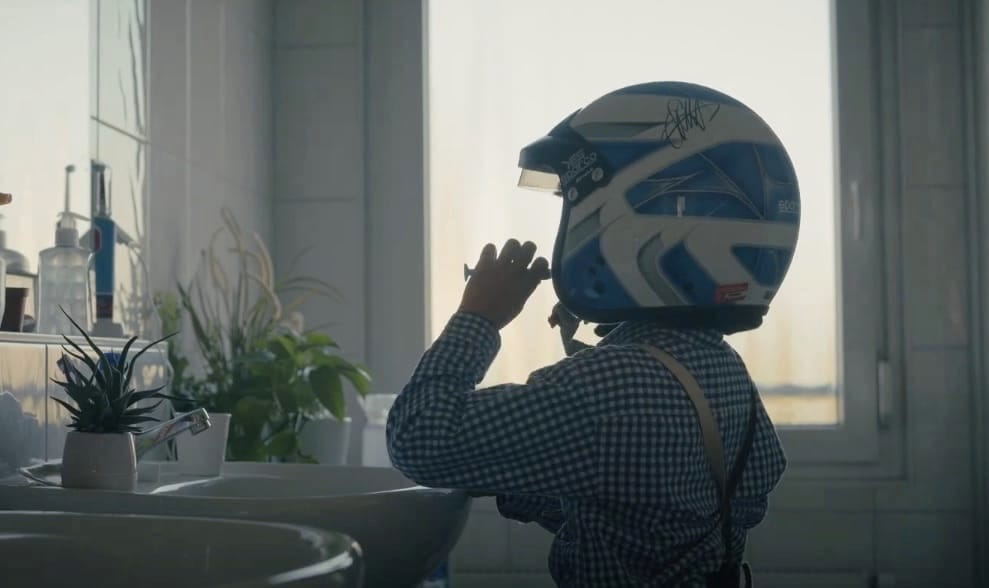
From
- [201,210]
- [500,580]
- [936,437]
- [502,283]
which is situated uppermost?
[201,210]

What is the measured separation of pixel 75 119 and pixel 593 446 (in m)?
0.82

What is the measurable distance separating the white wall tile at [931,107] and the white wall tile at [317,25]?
1233mm

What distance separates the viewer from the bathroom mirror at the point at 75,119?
1.25m

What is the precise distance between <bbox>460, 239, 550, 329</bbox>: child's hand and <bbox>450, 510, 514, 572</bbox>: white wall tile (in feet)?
4.45

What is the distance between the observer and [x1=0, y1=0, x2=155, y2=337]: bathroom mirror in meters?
1.25

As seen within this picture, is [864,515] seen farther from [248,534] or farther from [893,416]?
[248,534]

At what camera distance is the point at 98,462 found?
108 centimetres

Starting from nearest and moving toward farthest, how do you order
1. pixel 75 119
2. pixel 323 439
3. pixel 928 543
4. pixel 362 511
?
1. pixel 362 511
2. pixel 75 119
3. pixel 323 439
4. pixel 928 543

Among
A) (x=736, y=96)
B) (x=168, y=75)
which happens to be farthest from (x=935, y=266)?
(x=168, y=75)

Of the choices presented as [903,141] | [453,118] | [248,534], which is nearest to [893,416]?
[903,141]

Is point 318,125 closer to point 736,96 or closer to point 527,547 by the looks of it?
point 736,96

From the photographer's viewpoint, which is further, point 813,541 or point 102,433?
point 813,541

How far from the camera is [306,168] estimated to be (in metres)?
2.55

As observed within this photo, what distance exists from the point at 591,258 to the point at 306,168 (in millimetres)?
1509
